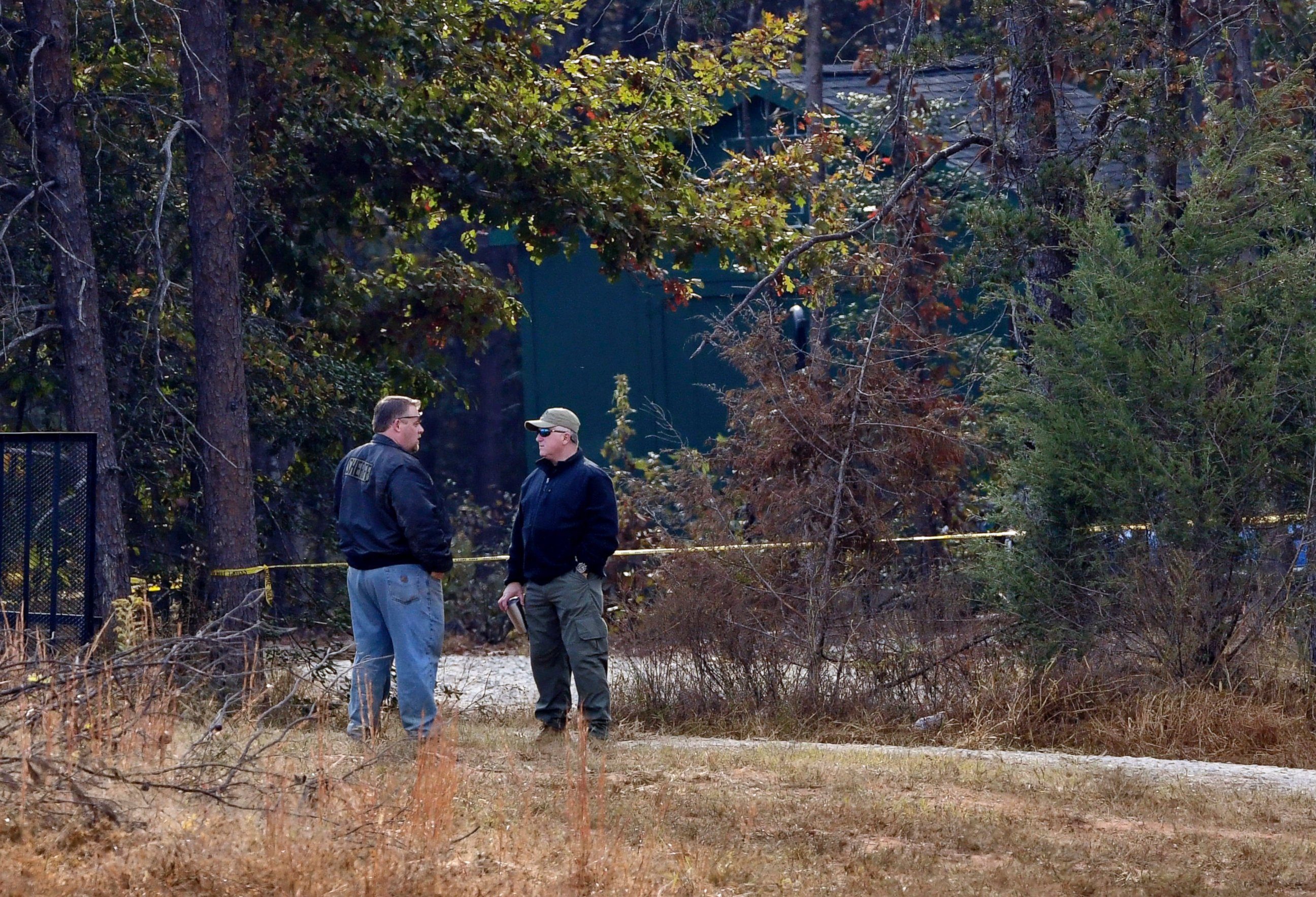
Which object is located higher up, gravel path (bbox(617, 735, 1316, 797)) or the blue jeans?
the blue jeans

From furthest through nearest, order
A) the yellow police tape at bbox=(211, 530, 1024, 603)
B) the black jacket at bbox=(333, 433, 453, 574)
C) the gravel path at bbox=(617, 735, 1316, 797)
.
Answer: the yellow police tape at bbox=(211, 530, 1024, 603) → the black jacket at bbox=(333, 433, 453, 574) → the gravel path at bbox=(617, 735, 1316, 797)

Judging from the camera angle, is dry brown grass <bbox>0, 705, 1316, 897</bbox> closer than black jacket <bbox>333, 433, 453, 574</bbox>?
Yes

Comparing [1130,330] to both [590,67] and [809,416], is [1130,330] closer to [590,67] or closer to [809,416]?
[809,416]

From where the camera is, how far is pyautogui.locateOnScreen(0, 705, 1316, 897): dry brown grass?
17.2ft

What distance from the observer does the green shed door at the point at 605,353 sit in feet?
66.3

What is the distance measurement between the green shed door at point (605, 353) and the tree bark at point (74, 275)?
31.2 feet

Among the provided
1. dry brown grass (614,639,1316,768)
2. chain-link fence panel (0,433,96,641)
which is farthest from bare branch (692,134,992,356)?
chain-link fence panel (0,433,96,641)

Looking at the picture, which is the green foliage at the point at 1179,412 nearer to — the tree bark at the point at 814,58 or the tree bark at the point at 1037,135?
the tree bark at the point at 1037,135

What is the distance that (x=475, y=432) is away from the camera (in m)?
33.8

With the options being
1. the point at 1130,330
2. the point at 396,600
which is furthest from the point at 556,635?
the point at 1130,330

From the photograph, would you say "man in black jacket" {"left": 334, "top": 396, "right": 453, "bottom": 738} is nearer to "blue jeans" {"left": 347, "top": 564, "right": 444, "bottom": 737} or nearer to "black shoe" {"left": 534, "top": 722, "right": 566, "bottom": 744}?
"blue jeans" {"left": 347, "top": 564, "right": 444, "bottom": 737}

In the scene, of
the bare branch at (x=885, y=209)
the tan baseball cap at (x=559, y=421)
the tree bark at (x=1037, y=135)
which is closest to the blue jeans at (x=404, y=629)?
the tan baseball cap at (x=559, y=421)

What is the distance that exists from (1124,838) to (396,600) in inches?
139

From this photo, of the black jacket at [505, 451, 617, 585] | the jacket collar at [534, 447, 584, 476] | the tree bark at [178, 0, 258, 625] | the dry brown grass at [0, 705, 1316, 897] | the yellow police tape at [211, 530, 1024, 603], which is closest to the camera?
the dry brown grass at [0, 705, 1316, 897]
